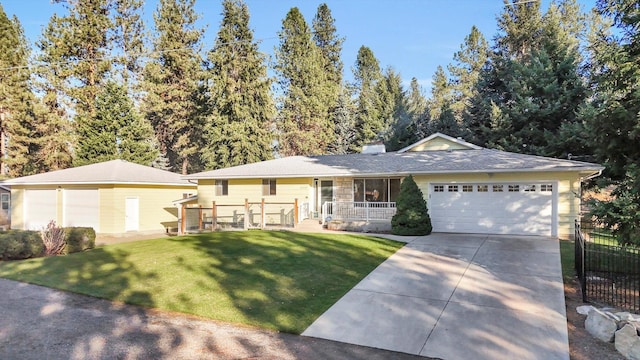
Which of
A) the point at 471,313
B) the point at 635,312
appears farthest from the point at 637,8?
the point at 471,313

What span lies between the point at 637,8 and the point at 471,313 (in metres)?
6.64

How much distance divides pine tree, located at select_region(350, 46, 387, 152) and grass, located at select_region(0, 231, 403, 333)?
77.2 ft

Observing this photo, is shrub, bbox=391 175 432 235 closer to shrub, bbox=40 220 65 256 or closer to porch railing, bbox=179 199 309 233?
porch railing, bbox=179 199 309 233

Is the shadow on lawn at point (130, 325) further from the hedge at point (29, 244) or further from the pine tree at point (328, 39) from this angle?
the pine tree at point (328, 39)

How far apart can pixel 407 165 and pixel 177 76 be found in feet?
85.7

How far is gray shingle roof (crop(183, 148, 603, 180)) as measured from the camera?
13387 mm

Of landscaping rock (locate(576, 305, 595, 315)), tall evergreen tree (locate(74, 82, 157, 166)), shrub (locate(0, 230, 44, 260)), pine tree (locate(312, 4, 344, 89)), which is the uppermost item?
pine tree (locate(312, 4, 344, 89))

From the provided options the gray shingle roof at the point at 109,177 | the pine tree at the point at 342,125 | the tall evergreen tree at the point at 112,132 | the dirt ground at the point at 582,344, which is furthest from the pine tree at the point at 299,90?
the dirt ground at the point at 582,344

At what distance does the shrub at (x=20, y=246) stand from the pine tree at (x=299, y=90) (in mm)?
23809

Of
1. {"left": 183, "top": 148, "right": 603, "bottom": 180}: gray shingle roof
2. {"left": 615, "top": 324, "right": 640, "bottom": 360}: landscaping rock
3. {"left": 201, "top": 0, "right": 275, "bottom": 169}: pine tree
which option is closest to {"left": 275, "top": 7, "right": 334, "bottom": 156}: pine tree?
{"left": 201, "top": 0, "right": 275, "bottom": 169}: pine tree

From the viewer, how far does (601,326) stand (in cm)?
519

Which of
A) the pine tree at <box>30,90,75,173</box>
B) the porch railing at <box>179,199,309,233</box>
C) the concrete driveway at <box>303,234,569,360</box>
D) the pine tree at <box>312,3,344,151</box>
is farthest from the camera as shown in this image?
the pine tree at <box>312,3,344,151</box>

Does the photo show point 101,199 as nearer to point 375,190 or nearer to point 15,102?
point 375,190

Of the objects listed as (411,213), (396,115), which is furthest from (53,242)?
(396,115)
